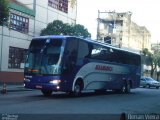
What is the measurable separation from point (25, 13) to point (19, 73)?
6097 mm

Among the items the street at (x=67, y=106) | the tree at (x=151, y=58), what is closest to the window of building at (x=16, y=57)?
the street at (x=67, y=106)

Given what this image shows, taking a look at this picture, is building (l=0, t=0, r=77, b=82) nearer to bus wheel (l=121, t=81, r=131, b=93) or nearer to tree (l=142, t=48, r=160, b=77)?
bus wheel (l=121, t=81, r=131, b=93)

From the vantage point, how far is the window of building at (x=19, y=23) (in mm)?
38069

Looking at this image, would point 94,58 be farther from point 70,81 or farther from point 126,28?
point 126,28

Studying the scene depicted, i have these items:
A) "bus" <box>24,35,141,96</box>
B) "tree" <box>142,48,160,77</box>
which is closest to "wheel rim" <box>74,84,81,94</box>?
"bus" <box>24,35,141,96</box>

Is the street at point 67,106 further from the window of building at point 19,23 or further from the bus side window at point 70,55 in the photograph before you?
the window of building at point 19,23

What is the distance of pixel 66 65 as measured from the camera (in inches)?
833

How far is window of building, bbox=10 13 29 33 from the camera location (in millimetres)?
38069

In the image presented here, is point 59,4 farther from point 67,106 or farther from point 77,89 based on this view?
point 67,106

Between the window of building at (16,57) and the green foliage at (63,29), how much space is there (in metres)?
3.57

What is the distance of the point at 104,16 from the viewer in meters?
81.1

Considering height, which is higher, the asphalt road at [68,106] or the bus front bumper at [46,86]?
the bus front bumper at [46,86]

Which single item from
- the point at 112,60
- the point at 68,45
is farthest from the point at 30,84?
the point at 112,60

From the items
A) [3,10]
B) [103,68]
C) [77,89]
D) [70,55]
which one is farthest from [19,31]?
[70,55]
